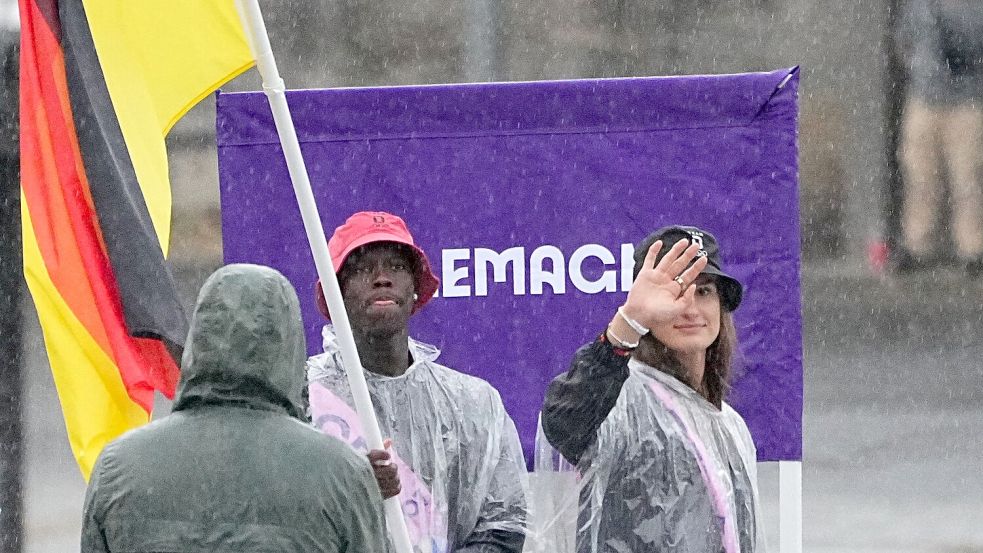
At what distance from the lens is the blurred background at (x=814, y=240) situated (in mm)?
9375

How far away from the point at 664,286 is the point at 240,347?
1.19m

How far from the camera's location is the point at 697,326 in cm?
400

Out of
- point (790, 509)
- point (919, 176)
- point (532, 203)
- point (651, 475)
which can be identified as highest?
point (919, 176)

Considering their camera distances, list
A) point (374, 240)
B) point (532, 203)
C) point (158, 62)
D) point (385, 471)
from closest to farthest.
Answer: point (385, 471) < point (374, 240) < point (158, 62) < point (532, 203)

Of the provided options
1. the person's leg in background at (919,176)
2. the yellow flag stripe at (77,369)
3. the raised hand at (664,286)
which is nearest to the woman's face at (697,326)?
the raised hand at (664,286)

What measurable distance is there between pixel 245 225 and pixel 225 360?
6.56 feet

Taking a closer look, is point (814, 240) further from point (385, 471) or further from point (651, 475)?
point (385, 471)

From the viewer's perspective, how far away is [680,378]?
13.2 ft

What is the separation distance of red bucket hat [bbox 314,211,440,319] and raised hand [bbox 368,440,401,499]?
0.69 meters

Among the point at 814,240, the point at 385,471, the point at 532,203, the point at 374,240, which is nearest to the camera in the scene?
the point at 385,471

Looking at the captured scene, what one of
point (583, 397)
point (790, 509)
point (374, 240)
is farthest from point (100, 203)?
point (790, 509)

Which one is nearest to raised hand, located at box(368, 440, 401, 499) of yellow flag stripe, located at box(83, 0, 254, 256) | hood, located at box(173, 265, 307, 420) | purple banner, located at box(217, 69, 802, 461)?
hood, located at box(173, 265, 307, 420)

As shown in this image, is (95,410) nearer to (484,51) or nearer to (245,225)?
(245,225)

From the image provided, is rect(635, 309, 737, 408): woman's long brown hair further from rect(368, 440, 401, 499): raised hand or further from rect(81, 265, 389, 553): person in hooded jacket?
rect(81, 265, 389, 553): person in hooded jacket
